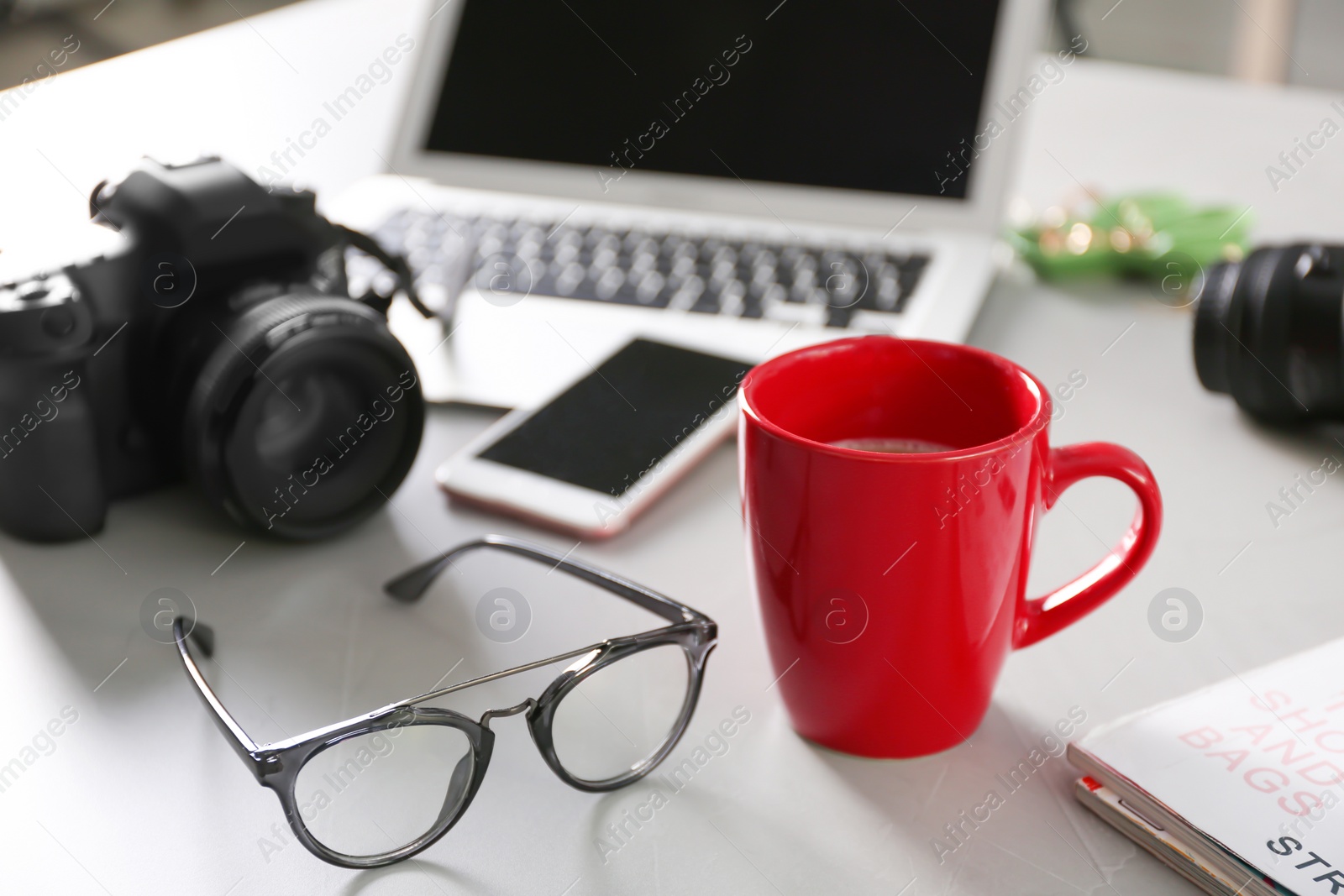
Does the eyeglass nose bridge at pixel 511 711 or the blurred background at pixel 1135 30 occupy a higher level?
the eyeglass nose bridge at pixel 511 711

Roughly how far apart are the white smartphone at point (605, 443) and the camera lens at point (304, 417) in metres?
0.04

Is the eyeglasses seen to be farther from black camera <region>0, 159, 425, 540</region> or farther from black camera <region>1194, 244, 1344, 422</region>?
black camera <region>1194, 244, 1344, 422</region>

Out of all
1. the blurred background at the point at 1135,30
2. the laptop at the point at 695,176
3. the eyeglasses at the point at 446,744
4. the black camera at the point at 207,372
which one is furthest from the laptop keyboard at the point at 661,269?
the blurred background at the point at 1135,30

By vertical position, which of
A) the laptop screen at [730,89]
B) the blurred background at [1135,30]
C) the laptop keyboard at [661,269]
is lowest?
the blurred background at [1135,30]

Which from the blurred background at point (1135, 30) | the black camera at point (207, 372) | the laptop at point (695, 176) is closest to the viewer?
the black camera at point (207, 372)

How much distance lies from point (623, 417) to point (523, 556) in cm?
11

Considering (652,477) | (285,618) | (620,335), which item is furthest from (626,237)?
(285,618)

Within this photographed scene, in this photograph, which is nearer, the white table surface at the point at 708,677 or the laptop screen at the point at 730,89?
the white table surface at the point at 708,677

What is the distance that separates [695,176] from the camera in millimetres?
750

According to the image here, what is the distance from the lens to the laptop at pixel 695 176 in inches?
26.1

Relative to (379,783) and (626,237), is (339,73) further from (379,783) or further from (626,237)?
(379,783)

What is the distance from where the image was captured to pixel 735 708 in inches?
16.6

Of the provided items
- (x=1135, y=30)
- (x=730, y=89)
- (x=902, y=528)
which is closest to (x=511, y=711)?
(x=902, y=528)

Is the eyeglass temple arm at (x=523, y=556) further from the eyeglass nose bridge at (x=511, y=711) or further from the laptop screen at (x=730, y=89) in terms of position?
the laptop screen at (x=730, y=89)
